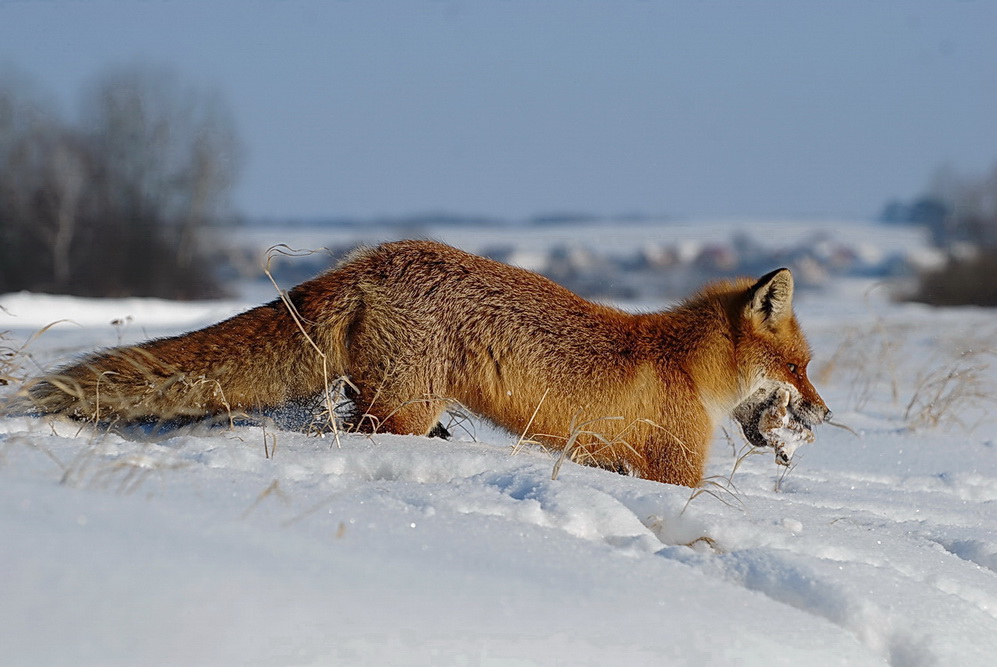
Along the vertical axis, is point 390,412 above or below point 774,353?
below

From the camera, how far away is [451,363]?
4.56 metres

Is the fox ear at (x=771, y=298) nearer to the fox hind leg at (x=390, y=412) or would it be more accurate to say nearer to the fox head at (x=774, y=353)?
the fox head at (x=774, y=353)

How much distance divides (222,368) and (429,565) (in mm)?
2360

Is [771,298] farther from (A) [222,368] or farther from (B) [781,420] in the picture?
(A) [222,368]

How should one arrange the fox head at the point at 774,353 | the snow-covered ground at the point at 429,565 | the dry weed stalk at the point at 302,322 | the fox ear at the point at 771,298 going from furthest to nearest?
the fox head at the point at 774,353
the fox ear at the point at 771,298
the dry weed stalk at the point at 302,322
the snow-covered ground at the point at 429,565

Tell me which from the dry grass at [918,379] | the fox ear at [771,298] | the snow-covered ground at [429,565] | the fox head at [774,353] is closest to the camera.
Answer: the snow-covered ground at [429,565]

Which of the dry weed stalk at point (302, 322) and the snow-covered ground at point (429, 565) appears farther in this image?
the dry weed stalk at point (302, 322)

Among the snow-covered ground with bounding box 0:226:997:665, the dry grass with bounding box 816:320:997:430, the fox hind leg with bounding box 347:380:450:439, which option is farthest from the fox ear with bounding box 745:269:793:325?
the dry grass with bounding box 816:320:997:430

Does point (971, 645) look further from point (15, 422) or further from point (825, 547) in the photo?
point (15, 422)

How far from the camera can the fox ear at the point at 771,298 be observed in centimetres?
506

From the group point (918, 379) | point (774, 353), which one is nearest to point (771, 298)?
point (774, 353)

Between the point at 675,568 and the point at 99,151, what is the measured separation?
31237 millimetres

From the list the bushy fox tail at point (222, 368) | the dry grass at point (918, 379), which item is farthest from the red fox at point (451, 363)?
the dry grass at point (918, 379)

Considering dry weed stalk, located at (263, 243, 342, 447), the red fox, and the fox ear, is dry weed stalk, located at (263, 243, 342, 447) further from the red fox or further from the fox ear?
the fox ear
